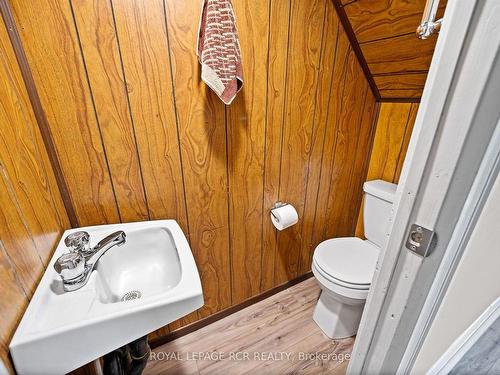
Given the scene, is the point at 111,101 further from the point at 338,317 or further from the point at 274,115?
the point at 338,317

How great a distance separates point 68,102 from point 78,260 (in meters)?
0.58

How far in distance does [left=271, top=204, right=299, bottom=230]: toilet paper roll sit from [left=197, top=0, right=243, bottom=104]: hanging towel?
0.69m

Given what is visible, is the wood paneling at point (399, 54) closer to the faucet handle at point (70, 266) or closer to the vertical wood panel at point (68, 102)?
the vertical wood panel at point (68, 102)

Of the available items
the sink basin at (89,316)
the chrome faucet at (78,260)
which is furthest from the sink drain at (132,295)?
the chrome faucet at (78,260)

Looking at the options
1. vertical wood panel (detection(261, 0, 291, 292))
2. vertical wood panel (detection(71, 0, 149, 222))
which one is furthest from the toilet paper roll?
vertical wood panel (detection(71, 0, 149, 222))

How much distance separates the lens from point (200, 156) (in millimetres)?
1079

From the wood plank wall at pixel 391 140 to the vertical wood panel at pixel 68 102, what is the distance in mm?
1611

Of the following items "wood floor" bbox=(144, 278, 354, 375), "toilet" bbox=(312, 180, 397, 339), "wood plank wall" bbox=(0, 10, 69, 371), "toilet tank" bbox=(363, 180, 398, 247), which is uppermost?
"wood plank wall" bbox=(0, 10, 69, 371)

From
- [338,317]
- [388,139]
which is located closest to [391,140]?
[388,139]

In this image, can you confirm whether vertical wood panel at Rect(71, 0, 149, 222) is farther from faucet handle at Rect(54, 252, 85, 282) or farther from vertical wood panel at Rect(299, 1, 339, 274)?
vertical wood panel at Rect(299, 1, 339, 274)

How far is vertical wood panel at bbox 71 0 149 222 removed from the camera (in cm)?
77

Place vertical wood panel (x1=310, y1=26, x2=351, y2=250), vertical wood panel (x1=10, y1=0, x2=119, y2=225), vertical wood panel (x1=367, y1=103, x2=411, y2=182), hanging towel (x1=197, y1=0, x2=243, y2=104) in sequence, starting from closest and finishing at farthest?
vertical wood panel (x1=10, y1=0, x2=119, y2=225), hanging towel (x1=197, y1=0, x2=243, y2=104), vertical wood panel (x1=310, y1=26, x2=351, y2=250), vertical wood panel (x1=367, y1=103, x2=411, y2=182)

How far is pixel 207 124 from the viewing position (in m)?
1.04

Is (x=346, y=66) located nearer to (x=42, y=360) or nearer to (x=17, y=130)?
(x=17, y=130)
